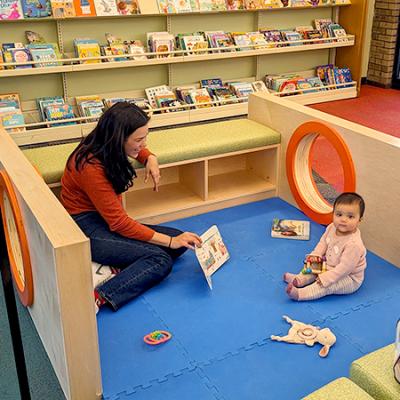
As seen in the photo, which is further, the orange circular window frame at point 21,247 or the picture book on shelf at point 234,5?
the picture book on shelf at point 234,5

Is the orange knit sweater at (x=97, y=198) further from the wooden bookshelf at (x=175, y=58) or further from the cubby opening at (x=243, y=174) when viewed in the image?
the wooden bookshelf at (x=175, y=58)

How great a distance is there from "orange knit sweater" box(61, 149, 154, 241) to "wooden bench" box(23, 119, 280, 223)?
0.34m

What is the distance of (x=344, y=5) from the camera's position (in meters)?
6.33

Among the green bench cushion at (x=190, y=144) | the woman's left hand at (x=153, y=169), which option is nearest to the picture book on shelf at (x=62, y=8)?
the green bench cushion at (x=190, y=144)

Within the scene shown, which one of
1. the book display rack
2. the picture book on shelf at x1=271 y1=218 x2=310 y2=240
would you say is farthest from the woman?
the book display rack

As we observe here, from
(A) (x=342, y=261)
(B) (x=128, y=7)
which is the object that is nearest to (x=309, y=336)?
(A) (x=342, y=261)

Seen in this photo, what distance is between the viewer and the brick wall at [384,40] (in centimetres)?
667

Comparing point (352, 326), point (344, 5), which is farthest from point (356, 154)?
point (344, 5)

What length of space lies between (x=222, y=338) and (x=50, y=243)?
0.94 meters

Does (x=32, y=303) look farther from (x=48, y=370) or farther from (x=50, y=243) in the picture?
(x=50, y=243)

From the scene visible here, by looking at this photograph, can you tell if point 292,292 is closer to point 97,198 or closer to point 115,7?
point 97,198

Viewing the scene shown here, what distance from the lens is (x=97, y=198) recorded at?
8.28ft

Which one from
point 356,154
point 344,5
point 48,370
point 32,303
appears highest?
point 344,5

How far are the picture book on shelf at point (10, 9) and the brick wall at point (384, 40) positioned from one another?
4510 mm
